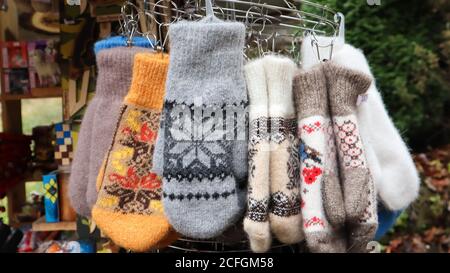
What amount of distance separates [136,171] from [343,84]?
Answer: 45 centimetres

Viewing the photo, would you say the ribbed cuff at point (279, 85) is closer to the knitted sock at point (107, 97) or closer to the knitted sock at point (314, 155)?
the knitted sock at point (314, 155)

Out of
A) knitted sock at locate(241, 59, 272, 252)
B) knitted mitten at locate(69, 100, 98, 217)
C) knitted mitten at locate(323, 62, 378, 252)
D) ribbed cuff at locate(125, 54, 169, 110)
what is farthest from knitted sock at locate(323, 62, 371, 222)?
knitted mitten at locate(69, 100, 98, 217)

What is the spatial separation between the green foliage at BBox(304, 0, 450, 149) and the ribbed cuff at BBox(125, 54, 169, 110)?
71.0 inches

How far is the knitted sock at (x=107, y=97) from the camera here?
1.08 metres

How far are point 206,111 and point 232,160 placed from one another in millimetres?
104

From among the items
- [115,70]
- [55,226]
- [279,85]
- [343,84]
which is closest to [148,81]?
[115,70]

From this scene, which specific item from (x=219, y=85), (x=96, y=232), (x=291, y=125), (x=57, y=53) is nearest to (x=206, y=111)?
(x=219, y=85)

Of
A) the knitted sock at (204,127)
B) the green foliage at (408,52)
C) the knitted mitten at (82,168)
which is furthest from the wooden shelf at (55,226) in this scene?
the green foliage at (408,52)

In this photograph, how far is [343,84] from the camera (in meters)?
0.94

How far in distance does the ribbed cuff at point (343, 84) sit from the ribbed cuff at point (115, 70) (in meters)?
0.41

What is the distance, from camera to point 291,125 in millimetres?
947

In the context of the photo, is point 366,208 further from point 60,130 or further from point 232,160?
point 60,130

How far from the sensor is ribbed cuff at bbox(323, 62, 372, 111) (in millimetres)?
938
